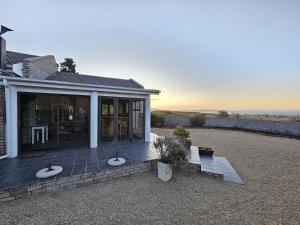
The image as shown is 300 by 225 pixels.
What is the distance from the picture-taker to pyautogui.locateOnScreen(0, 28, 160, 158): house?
507 centimetres

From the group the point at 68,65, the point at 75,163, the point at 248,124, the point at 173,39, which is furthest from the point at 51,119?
the point at 68,65

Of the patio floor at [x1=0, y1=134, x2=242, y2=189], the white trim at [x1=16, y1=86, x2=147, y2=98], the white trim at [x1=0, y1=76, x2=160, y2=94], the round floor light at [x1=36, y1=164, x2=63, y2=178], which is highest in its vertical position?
the white trim at [x1=0, y1=76, x2=160, y2=94]

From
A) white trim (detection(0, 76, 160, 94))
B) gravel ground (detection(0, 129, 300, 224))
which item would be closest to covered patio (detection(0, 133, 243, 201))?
gravel ground (detection(0, 129, 300, 224))

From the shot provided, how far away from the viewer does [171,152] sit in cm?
454

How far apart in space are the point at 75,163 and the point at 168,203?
116 inches

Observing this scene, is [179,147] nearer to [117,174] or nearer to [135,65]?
[117,174]

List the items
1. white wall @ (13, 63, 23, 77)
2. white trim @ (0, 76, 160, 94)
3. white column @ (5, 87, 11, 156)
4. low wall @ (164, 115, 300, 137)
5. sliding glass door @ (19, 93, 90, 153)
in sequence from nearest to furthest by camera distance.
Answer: white trim @ (0, 76, 160, 94) → white column @ (5, 87, 11, 156) → white wall @ (13, 63, 23, 77) → sliding glass door @ (19, 93, 90, 153) → low wall @ (164, 115, 300, 137)

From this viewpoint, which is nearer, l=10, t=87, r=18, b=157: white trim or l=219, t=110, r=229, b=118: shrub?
l=10, t=87, r=18, b=157: white trim

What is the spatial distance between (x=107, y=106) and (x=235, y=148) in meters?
7.35

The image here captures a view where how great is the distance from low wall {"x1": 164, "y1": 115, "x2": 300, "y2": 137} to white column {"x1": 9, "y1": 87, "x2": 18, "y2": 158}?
14275 millimetres

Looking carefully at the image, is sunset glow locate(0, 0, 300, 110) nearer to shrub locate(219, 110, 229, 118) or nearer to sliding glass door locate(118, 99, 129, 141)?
sliding glass door locate(118, 99, 129, 141)

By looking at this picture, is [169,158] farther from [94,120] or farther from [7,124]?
[7,124]

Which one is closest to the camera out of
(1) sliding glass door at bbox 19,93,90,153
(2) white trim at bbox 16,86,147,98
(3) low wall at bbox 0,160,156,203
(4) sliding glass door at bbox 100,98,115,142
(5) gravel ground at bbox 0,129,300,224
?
(5) gravel ground at bbox 0,129,300,224

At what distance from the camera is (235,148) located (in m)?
8.87
